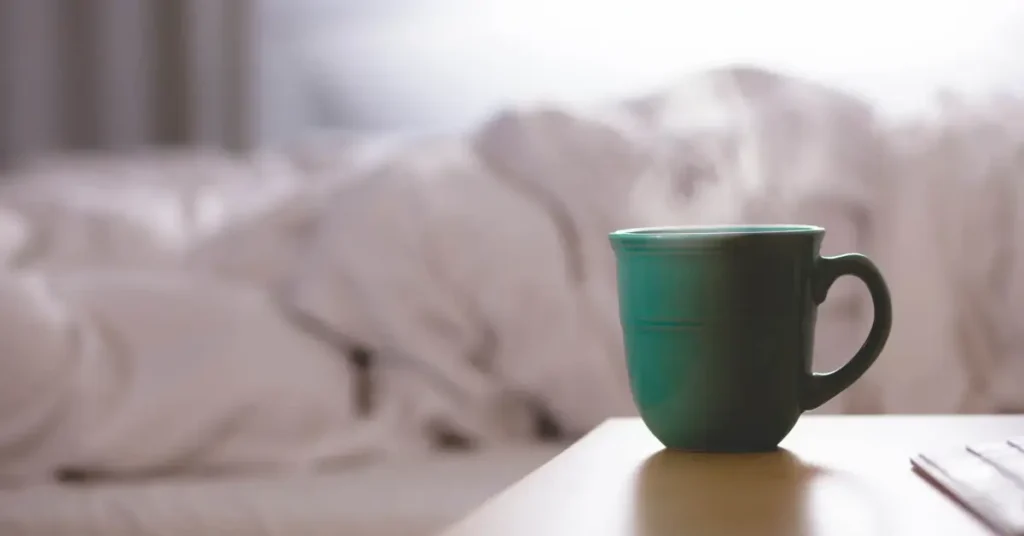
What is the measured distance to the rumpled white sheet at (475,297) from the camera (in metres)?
0.77

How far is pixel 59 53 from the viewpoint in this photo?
208cm

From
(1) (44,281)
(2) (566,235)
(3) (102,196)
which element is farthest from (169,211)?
(2) (566,235)

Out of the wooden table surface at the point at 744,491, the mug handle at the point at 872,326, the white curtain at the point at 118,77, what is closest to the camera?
the wooden table surface at the point at 744,491

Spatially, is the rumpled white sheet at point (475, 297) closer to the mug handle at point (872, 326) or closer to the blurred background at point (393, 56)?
the mug handle at point (872, 326)

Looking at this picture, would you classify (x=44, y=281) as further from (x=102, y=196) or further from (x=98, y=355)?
(x=102, y=196)

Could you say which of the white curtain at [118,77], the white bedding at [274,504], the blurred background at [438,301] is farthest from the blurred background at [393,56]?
the white bedding at [274,504]

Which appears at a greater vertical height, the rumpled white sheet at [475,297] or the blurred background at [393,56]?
the blurred background at [393,56]

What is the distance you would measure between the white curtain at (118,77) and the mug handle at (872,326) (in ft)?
5.82

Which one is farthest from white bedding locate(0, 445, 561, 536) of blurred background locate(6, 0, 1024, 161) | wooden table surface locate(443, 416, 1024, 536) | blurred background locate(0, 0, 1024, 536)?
blurred background locate(6, 0, 1024, 161)

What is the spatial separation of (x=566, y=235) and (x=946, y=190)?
32 cm

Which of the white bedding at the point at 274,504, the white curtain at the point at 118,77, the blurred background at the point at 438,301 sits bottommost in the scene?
the white bedding at the point at 274,504

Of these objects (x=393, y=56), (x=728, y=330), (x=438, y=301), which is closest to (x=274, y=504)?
(x=438, y=301)

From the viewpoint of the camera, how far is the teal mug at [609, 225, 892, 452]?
1.27 feet

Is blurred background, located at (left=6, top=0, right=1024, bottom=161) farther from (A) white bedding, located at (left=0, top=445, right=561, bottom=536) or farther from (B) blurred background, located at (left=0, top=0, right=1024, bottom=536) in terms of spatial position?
(A) white bedding, located at (left=0, top=445, right=561, bottom=536)
